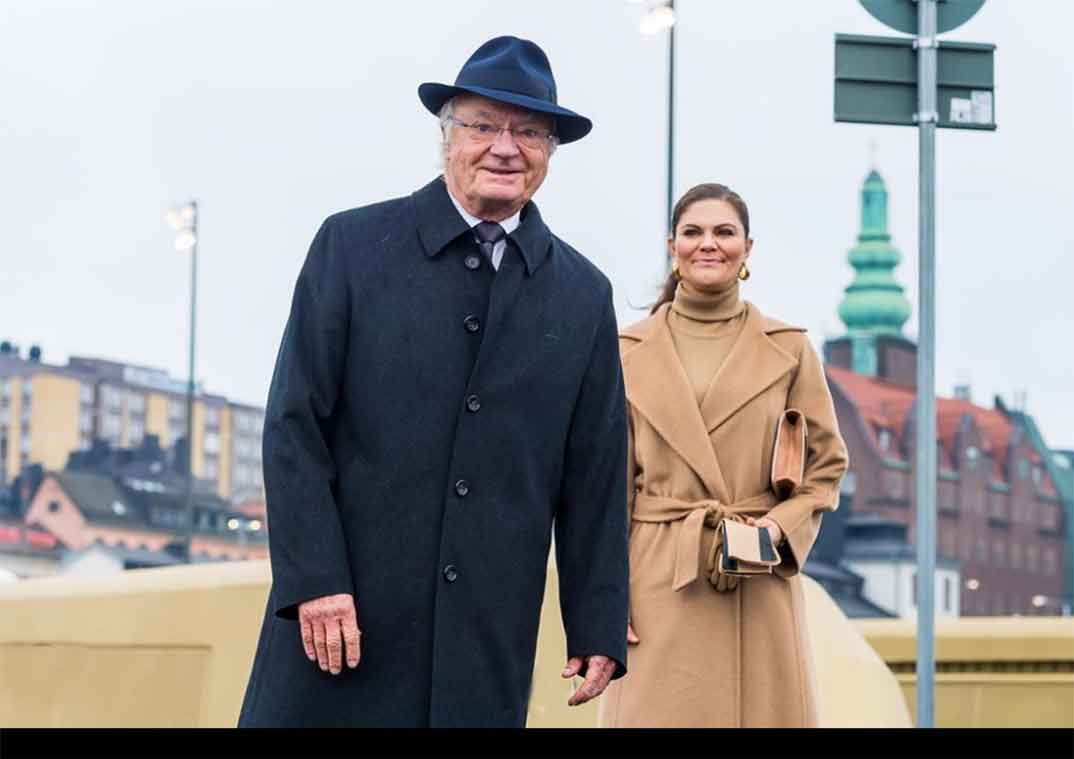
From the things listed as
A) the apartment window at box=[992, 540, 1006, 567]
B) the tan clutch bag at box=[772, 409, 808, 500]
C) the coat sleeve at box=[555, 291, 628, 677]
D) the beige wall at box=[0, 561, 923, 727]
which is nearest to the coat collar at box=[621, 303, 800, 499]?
the tan clutch bag at box=[772, 409, 808, 500]

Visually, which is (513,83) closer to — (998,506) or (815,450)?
(815,450)

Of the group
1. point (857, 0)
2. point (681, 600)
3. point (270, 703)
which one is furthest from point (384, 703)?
point (857, 0)

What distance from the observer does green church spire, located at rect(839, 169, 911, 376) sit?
163375 millimetres

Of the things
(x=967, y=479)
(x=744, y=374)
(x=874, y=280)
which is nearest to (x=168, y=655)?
(x=744, y=374)

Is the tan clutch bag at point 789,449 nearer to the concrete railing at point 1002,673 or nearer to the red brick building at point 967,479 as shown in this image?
the concrete railing at point 1002,673

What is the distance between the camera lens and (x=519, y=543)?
4387 millimetres

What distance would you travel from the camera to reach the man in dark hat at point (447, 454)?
14.1 feet

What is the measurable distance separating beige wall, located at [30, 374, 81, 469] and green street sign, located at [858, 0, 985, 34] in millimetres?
116984

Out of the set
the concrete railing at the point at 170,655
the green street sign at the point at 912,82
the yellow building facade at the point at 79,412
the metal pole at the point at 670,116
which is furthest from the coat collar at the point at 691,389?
the yellow building facade at the point at 79,412

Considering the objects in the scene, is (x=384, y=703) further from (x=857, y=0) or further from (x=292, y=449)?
(x=857, y=0)

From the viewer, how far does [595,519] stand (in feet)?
14.9

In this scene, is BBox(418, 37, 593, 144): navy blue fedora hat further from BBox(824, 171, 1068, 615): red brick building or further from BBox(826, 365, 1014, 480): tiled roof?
BBox(826, 365, 1014, 480): tiled roof

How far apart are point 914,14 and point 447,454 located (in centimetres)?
865
